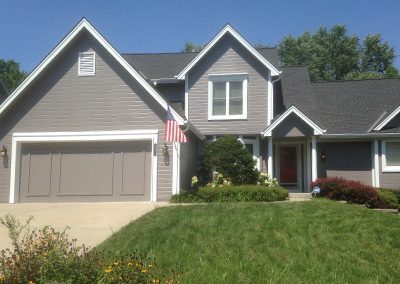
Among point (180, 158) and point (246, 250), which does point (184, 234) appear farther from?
point (180, 158)

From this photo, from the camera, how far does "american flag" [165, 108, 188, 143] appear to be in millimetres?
15070

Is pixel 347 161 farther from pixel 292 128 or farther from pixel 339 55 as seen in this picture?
pixel 339 55

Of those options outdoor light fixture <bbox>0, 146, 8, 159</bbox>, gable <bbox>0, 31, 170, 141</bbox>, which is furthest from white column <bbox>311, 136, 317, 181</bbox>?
outdoor light fixture <bbox>0, 146, 8, 159</bbox>

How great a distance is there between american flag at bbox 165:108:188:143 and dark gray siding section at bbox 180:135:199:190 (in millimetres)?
1504

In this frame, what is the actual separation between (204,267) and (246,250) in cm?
133

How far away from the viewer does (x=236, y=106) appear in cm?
1906

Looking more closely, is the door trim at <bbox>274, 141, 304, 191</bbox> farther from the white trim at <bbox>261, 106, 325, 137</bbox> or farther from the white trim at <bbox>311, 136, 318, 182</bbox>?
the white trim at <bbox>261, 106, 325, 137</bbox>

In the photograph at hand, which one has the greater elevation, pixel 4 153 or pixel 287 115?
pixel 287 115

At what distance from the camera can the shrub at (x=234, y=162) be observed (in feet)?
55.8

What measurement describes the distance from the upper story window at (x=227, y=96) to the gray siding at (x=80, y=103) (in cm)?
370

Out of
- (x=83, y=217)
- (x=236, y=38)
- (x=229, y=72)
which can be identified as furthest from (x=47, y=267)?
(x=236, y=38)

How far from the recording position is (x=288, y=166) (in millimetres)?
20312

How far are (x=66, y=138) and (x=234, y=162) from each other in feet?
21.4

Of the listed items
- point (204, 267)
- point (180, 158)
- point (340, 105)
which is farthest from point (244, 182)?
point (204, 267)
